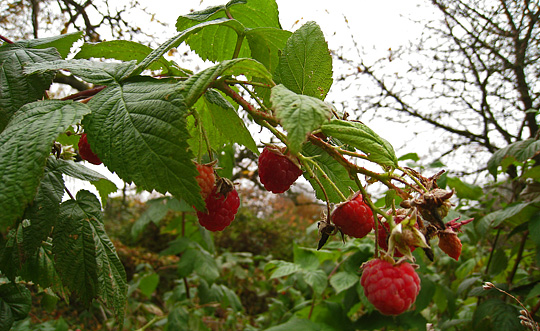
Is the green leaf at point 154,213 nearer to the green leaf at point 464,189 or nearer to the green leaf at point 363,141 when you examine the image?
the green leaf at point 464,189

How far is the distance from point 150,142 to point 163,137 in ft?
0.05

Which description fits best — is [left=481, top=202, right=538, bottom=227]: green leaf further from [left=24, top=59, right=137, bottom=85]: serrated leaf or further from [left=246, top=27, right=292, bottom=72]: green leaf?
[left=24, top=59, right=137, bottom=85]: serrated leaf

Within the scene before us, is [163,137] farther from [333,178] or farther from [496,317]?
[496,317]

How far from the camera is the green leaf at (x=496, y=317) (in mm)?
1260

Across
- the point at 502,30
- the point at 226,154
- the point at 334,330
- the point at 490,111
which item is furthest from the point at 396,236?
the point at 502,30

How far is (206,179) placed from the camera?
0.56m

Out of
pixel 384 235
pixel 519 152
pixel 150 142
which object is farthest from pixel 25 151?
pixel 519 152

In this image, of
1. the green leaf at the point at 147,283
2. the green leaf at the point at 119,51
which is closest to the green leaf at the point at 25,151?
the green leaf at the point at 119,51

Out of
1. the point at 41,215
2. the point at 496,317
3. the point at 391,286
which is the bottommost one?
the point at 496,317

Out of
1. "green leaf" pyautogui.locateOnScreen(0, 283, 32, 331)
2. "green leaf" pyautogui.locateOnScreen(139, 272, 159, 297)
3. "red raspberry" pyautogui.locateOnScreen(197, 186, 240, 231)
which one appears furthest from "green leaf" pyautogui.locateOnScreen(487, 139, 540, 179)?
"green leaf" pyautogui.locateOnScreen(139, 272, 159, 297)

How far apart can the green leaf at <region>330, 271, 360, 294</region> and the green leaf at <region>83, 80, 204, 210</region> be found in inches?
50.0

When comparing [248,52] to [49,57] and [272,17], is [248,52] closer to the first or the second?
[272,17]

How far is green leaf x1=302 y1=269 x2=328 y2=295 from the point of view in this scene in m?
1.76

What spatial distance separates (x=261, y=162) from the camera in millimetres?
581
